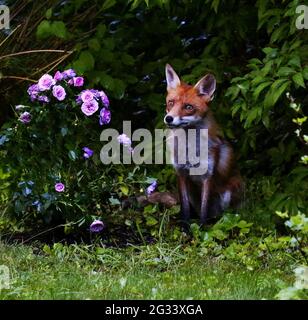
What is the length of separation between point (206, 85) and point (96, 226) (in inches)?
59.1

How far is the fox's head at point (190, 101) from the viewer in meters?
6.52

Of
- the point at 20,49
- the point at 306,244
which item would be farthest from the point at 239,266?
the point at 20,49

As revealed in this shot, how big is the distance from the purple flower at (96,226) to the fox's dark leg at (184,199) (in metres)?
0.77

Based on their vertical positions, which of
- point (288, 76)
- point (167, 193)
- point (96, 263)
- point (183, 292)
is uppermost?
point (288, 76)

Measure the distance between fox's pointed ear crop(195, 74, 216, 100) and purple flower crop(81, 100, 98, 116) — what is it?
2.86 ft

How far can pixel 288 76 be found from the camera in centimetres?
595

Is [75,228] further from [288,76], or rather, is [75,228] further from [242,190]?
[288,76]

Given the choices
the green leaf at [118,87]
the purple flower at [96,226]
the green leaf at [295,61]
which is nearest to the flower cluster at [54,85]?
the green leaf at [118,87]

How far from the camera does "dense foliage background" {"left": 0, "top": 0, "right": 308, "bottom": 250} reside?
6453 millimetres


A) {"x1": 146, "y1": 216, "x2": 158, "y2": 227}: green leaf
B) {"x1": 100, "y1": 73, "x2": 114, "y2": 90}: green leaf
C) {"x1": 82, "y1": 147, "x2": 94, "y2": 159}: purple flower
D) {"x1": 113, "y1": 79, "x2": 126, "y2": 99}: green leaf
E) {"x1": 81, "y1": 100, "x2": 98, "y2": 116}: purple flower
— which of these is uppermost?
{"x1": 81, "y1": 100, "x2": 98, "y2": 116}: purple flower

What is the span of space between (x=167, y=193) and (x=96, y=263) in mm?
1734

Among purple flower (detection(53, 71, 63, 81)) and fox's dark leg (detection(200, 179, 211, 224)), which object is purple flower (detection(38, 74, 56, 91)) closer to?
purple flower (detection(53, 71, 63, 81))

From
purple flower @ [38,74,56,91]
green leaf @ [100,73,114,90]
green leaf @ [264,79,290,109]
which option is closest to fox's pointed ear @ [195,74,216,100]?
green leaf @ [264,79,290,109]

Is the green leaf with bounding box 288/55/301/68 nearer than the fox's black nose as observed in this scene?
Yes
